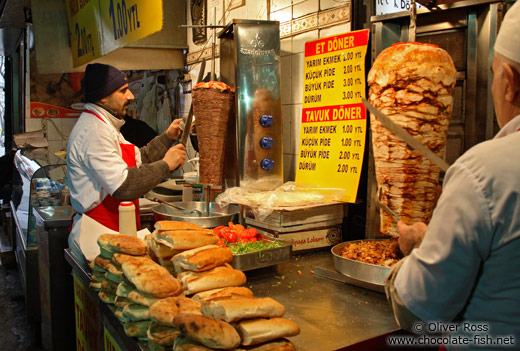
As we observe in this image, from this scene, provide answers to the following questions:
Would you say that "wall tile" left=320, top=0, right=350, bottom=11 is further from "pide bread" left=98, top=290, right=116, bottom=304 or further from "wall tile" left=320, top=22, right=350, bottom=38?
"pide bread" left=98, top=290, right=116, bottom=304

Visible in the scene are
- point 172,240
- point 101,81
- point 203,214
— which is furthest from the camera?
point 203,214

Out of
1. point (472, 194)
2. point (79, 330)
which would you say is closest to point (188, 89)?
point (79, 330)

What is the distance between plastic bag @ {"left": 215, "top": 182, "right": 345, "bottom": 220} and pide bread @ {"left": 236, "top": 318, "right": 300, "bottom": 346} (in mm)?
1293

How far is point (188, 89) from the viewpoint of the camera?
543 cm

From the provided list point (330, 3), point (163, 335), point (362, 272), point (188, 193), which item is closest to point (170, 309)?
point (163, 335)

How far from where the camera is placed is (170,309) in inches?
54.3

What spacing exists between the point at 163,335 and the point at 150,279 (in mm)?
222

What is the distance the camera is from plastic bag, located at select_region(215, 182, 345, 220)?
2.68m

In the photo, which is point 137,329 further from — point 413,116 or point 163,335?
point 413,116

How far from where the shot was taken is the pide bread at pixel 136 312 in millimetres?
1521

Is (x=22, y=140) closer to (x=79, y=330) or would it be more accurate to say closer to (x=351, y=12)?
(x=79, y=330)

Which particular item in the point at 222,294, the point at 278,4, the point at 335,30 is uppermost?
the point at 278,4

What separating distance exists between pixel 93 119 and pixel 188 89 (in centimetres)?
274

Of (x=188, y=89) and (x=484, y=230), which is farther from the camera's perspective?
(x=188, y=89)
